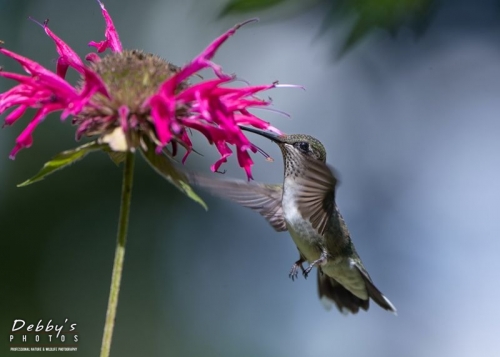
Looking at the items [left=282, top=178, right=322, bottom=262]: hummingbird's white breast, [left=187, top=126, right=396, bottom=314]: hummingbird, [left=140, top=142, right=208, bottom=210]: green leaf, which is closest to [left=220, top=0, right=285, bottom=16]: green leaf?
[left=140, top=142, right=208, bottom=210]: green leaf

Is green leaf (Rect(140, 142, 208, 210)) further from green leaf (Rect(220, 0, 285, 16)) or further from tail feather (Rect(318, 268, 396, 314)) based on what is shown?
tail feather (Rect(318, 268, 396, 314))

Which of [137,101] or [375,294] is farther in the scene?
[375,294]

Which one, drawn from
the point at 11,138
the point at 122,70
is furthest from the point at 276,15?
the point at 11,138

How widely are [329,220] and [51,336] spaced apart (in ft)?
2.80

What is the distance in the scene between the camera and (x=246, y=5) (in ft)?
4.13

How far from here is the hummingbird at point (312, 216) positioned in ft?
6.38

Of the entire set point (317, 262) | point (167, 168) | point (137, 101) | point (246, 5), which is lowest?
point (317, 262)

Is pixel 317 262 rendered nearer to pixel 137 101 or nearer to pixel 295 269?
pixel 295 269

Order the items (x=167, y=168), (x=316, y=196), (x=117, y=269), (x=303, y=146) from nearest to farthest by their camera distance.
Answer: (x=117, y=269) → (x=167, y=168) → (x=316, y=196) → (x=303, y=146)

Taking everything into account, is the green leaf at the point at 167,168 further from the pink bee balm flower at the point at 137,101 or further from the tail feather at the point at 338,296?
the tail feather at the point at 338,296

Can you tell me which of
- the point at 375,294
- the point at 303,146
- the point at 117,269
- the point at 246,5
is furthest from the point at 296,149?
the point at 117,269

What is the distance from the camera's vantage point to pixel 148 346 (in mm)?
4926

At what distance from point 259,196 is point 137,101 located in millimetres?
752

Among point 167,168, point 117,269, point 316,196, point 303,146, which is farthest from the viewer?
point 303,146
